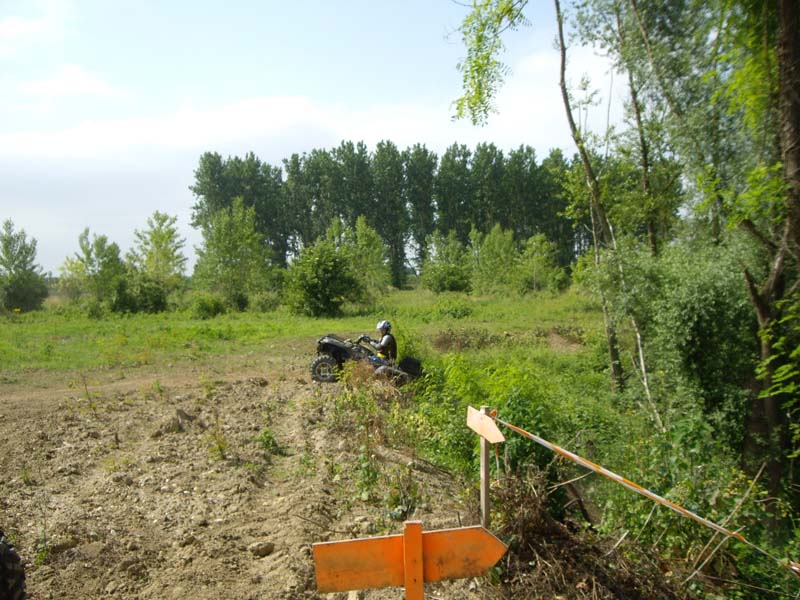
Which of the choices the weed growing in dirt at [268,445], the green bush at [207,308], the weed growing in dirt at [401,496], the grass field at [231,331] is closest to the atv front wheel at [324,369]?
the grass field at [231,331]

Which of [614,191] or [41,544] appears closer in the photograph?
[41,544]

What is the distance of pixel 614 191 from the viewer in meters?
12.7

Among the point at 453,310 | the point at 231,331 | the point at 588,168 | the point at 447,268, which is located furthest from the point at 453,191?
the point at 588,168

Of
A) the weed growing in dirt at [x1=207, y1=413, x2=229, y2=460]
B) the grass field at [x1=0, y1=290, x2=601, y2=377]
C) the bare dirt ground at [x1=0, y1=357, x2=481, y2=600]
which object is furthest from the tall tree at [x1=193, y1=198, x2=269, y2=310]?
the weed growing in dirt at [x1=207, y1=413, x2=229, y2=460]

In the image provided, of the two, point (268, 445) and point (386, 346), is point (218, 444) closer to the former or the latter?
point (268, 445)

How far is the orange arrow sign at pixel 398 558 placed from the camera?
9.22 feet

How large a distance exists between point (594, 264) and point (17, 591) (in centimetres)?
1143

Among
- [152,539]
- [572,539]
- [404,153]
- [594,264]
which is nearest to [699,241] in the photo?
[594,264]

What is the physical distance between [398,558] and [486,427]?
109 cm

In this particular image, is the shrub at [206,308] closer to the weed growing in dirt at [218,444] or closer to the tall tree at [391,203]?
the weed growing in dirt at [218,444]

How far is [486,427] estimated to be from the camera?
12.1 feet

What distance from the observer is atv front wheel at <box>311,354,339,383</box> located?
1072cm

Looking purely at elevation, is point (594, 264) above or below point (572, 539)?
above

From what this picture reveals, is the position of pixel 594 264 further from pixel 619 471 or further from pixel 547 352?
pixel 619 471
